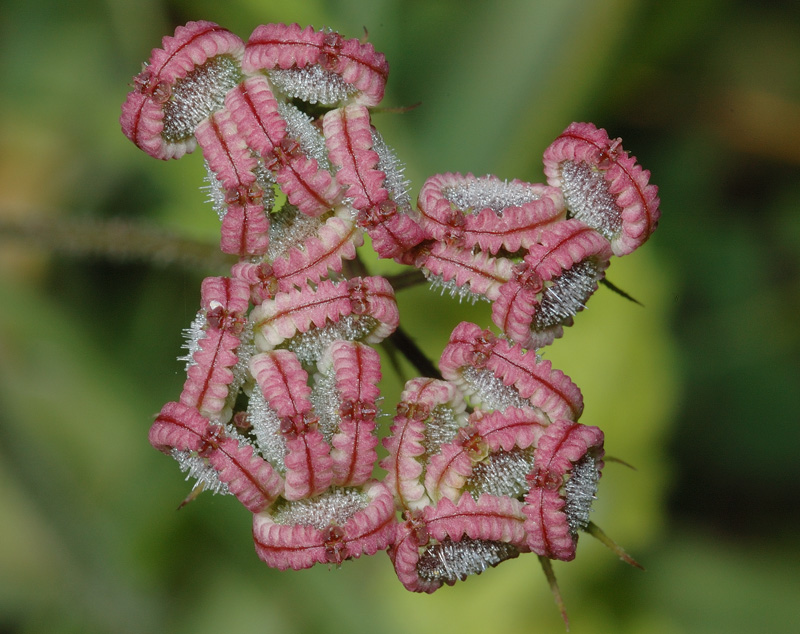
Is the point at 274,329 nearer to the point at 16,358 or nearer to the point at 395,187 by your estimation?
the point at 395,187

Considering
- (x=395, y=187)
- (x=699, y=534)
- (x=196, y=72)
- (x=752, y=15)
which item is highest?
(x=752, y=15)

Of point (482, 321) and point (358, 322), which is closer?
point (358, 322)

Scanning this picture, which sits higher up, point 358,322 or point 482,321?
point 482,321

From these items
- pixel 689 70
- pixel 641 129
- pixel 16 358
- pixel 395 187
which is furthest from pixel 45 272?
pixel 689 70

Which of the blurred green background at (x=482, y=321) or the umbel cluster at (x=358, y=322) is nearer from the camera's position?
the umbel cluster at (x=358, y=322)
